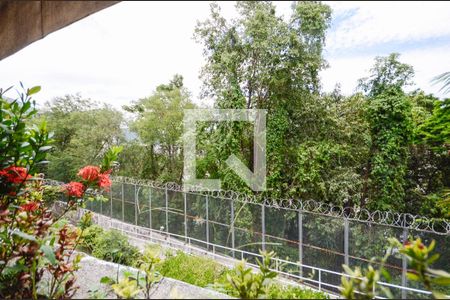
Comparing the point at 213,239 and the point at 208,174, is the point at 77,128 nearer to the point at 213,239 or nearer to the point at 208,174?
the point at 208,174

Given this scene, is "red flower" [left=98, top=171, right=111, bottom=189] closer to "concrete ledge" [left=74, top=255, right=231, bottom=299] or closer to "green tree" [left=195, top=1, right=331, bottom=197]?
"concrete ledge" [left=74, top=255, right=231, bottom=299]

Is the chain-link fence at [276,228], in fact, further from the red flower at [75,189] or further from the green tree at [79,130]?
the red flower at [75,189]

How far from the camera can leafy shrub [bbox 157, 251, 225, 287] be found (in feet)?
7.16

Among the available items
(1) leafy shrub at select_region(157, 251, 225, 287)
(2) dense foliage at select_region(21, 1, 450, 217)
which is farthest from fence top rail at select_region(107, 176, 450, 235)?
(1) leafy shrub at select_region(157, 251, 225, 287)

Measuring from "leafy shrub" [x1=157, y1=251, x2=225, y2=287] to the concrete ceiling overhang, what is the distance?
5.30 feet

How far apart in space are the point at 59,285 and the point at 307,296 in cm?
75

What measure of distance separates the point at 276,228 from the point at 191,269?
5.72 feet

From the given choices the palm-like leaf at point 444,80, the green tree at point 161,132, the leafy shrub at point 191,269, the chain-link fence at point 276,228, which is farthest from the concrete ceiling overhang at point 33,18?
the green tree at point 161,132

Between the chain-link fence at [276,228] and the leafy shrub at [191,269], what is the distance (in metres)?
0.48

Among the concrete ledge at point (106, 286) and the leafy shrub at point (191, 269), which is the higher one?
the concrete ledge at point (106, 286)

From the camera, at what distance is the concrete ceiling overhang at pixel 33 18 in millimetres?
800

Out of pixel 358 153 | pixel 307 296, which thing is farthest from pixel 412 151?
pixel 307 296

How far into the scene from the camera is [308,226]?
3.66 meters

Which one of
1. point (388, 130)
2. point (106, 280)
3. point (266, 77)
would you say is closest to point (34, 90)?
point (106, 280)
